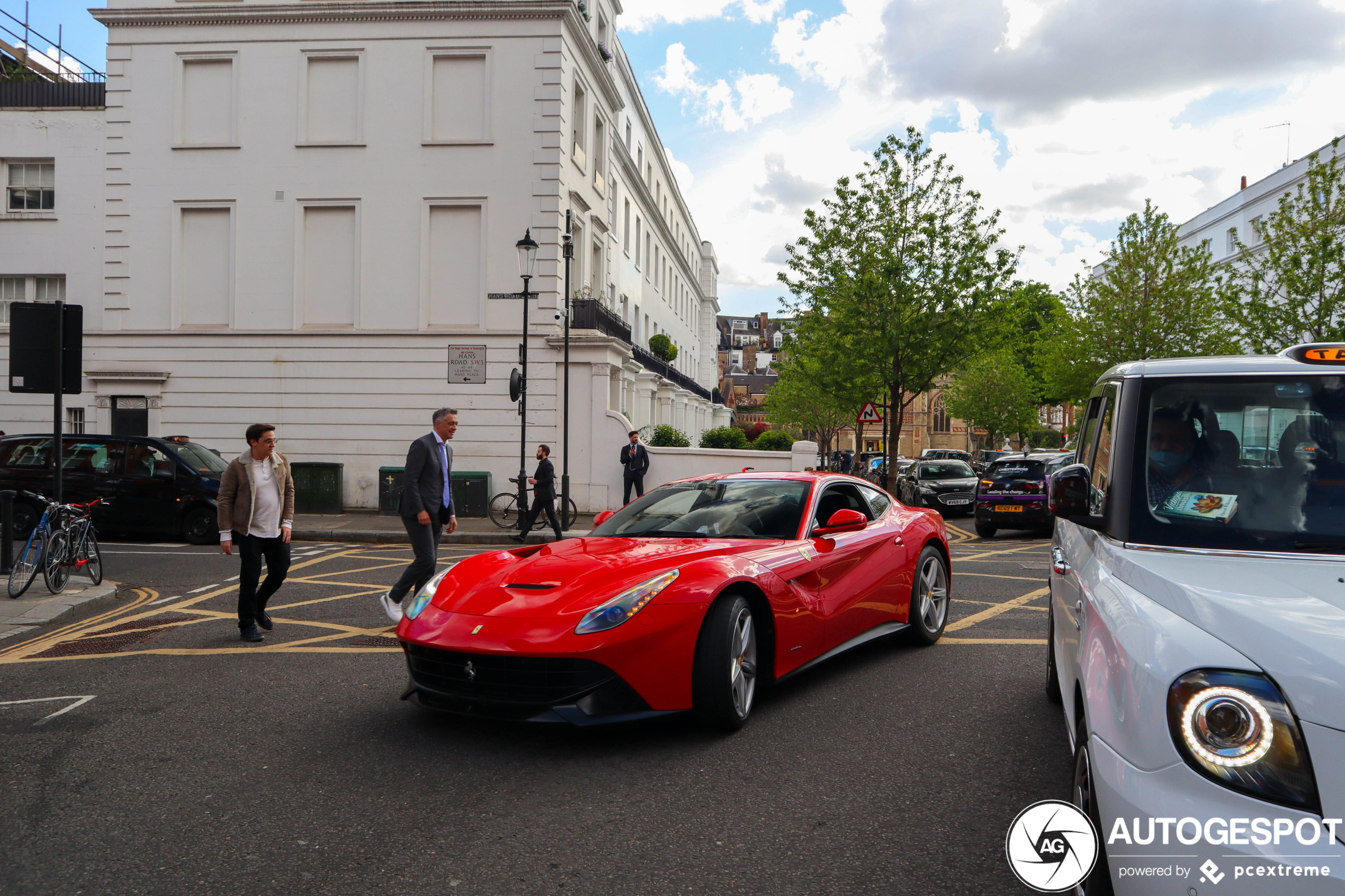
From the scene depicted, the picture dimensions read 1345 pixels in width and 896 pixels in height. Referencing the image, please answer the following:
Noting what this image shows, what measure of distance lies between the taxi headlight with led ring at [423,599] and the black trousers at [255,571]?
9.37 ft

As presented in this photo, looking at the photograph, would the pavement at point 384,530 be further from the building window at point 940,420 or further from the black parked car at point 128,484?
the building window at point 940,420

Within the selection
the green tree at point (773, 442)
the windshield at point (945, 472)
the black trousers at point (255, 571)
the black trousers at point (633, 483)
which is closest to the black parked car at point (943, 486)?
the windshield at point (945, 472)

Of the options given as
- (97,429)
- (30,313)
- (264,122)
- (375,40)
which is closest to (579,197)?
(375,40)

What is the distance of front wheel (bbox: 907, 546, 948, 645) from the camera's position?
267 inches

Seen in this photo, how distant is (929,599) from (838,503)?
129cm

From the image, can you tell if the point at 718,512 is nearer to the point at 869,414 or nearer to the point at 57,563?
the point at 57,563

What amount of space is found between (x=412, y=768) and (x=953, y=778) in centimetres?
243

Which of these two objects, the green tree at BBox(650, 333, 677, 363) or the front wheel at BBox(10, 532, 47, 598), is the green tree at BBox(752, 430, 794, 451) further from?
the front wheel at BBox(10, 532, 47, 598)

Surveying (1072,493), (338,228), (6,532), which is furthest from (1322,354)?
(338,228)

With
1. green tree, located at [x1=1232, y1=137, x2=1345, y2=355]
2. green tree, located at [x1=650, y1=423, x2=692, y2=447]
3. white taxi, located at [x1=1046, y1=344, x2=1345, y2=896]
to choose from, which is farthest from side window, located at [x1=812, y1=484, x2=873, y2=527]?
green tree, located at [x1=1232, y1=137, x2=1345, y2=355]

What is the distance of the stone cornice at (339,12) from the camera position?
22.0m

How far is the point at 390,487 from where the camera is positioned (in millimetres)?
20828

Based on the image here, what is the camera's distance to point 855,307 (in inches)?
1035

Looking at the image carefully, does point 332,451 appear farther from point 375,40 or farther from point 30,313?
point 30,313
